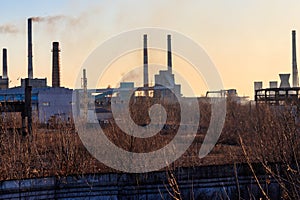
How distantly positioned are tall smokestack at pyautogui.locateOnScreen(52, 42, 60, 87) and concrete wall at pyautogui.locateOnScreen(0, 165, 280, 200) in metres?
25.6

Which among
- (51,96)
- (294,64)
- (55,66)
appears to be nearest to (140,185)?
(51,96)

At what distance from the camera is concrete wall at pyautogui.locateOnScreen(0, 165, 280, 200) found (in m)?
6.74

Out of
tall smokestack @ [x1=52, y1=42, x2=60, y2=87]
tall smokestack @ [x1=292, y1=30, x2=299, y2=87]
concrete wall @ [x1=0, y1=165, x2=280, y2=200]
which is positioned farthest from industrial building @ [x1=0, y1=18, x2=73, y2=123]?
concrete wall @ [x1=0, y1=165, x2=280, y2=200]

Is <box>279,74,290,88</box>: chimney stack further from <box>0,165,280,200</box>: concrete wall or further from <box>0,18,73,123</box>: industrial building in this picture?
<box>0,165,280,200</box>: concrete wall

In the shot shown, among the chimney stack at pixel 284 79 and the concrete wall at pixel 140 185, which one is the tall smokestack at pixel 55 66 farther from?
the concrete wall at pixel 140 185

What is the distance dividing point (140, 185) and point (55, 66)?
88.0 feet

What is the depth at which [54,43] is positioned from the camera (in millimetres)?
31969

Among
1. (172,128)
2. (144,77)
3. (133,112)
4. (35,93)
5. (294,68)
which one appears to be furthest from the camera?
(294,68)

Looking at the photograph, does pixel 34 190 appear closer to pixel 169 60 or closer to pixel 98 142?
pixel 98 142

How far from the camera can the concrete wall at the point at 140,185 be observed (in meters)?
6.74

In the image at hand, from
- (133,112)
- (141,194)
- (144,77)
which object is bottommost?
(141,194)

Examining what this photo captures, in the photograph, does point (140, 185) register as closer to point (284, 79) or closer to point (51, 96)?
point (51, 96)

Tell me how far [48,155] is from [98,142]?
92 cm

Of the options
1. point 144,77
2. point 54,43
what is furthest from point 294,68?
point 54,43
